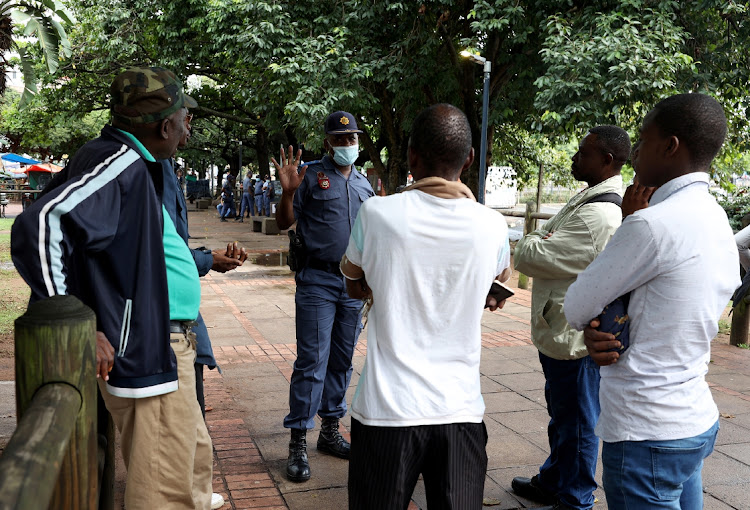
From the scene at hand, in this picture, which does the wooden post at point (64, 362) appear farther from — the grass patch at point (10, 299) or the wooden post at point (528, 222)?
the wooden post at point (528, 222)

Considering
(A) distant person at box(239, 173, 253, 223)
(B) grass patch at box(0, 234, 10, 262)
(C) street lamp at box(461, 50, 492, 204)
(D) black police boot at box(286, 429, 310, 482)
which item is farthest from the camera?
(A) distant person at box(239, 173, 253, 223)

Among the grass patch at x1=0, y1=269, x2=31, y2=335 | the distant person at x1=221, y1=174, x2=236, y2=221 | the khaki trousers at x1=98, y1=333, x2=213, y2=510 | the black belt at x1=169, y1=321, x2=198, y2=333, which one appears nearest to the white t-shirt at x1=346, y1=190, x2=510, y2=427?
the khaki trousers at x1=98, y1=333, x2=213, y2=510

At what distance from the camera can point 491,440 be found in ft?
15.1

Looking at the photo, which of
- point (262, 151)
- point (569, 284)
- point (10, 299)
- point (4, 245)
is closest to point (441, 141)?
point (569, 284)

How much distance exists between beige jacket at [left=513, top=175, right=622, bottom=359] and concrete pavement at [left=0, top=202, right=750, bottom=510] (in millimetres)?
1000

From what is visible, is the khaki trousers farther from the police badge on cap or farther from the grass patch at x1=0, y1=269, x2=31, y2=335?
the grass patch at x1=0, y1=269, x2=31, y2=335

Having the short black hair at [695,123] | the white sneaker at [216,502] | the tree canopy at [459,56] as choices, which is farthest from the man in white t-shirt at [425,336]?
the tree canopy at [459,56]

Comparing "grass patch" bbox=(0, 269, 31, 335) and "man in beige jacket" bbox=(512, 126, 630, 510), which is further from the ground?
"man in beige jacket" bbox=(512, 126, 630, 510)

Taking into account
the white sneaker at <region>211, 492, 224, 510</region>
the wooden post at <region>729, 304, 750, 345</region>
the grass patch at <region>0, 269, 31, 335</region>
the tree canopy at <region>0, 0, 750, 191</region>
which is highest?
the tree canopy at <region>0, 0, 750, 191</region>

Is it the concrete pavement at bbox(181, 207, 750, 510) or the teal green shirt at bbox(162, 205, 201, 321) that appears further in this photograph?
the concrete pavement at bbox(181, 207, 750, 510)

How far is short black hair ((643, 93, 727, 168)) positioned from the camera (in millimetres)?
2078

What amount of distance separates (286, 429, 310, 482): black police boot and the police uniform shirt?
3.29ft

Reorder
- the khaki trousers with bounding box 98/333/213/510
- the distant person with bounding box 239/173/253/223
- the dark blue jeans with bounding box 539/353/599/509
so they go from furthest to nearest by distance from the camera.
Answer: the distant person with bounding box 239/173/253/223 → the dark blue jeans with bounding box 539/353/599/509 → the khaki trousers with bounding box 98/333/213/510

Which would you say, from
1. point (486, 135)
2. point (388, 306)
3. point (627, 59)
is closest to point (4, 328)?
point (388, 306)
